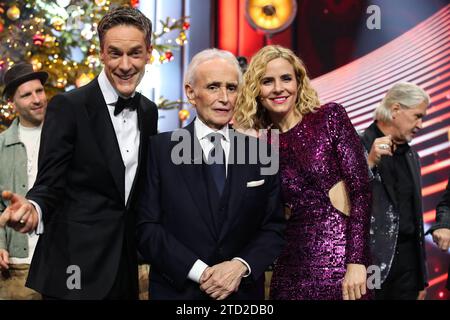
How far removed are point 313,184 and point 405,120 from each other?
5.22 feet

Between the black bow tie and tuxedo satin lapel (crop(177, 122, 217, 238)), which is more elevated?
the black bow tie

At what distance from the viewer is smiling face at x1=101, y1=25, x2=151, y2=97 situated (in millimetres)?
2400

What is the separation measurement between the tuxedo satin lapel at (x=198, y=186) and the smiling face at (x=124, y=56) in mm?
350

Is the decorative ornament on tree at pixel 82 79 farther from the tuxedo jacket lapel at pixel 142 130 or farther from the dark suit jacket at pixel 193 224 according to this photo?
the dark suit jacket at pixel 193 224

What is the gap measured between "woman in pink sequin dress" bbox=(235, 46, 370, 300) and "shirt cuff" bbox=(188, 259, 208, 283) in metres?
0.45

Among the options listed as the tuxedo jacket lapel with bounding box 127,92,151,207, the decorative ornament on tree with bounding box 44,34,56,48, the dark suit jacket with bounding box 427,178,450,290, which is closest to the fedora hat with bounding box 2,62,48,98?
the decorative ornament on tree with bounding box 44,34,56,48

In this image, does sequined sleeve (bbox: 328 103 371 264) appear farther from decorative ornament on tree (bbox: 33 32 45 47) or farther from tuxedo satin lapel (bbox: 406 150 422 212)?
decorative ornament on tree (bbox: 33 32 45 47)

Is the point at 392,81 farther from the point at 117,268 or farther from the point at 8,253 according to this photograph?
the point at 117,268

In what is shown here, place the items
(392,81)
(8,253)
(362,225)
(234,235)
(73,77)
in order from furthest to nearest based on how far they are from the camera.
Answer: (392,81) < (73,77) < (8,253) < (362,225) < (234,235)

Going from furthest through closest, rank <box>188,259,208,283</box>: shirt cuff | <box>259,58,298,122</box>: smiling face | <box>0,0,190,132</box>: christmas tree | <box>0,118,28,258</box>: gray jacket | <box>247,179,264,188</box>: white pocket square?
<box>0,0,190,132</box>: christmas tree
<box>0,118,28,258</box>: gray jacket
<box>259,58,298,122</box>: smiling face
<box>247,179,264,188</box>: white pocket square
<box>188,259,208,283</box>: shirt cuff

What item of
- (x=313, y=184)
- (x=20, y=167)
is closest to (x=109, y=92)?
(x=313, y=184)

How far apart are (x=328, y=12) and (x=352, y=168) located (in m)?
4.01
